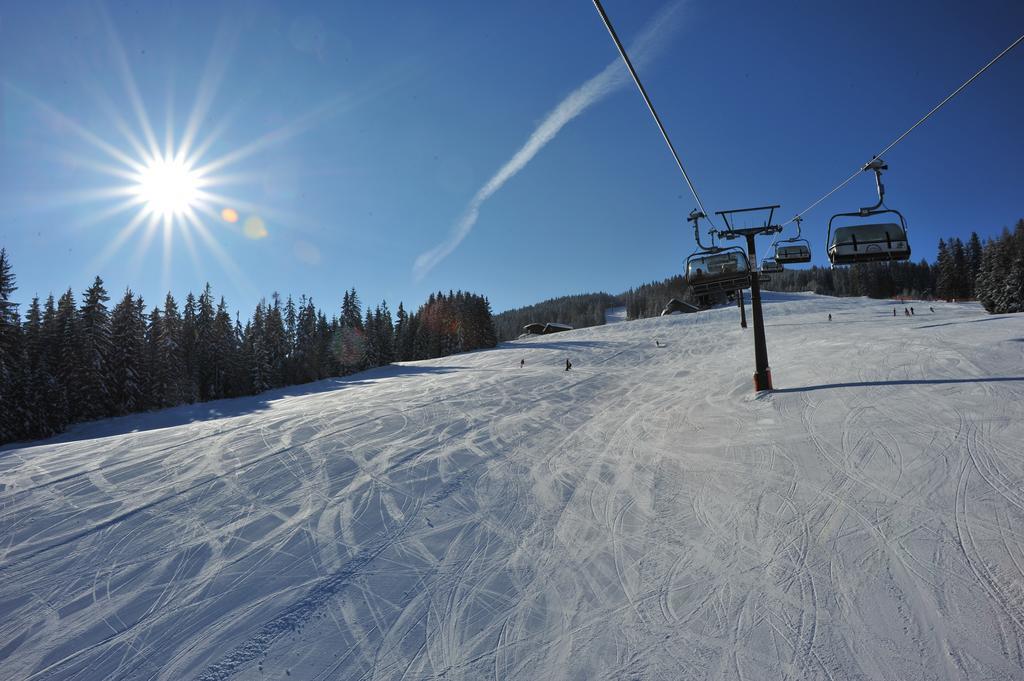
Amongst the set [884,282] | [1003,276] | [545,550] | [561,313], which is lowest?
[545,550]

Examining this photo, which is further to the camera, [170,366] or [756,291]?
[170,366]

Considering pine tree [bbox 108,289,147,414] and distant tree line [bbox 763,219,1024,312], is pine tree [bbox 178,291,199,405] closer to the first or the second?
pine tree [bbox 108,289,147,414]

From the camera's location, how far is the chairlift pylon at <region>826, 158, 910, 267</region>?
26.9ft

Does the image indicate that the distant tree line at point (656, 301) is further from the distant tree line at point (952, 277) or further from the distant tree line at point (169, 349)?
the distant tree line at point (169, 349)

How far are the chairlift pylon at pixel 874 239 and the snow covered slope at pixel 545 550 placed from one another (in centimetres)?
376

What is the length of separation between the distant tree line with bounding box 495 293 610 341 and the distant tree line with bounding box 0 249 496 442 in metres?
53.4

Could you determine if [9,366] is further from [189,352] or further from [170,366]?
[189,352]

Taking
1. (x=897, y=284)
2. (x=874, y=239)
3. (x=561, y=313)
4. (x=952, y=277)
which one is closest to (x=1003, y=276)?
(x=952, y=277)

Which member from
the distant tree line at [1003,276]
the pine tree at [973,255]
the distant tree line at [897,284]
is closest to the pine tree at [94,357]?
the distant tree line at [897,284]

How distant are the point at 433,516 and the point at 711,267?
9.52 m

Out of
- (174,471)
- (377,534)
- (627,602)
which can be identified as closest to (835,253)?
(627,602)

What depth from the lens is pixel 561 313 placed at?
438 feet

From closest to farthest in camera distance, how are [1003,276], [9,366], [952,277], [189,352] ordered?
[9,366]
[1003,276]
[189,352]
[952,277]

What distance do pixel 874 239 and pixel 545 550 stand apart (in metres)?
9.24
